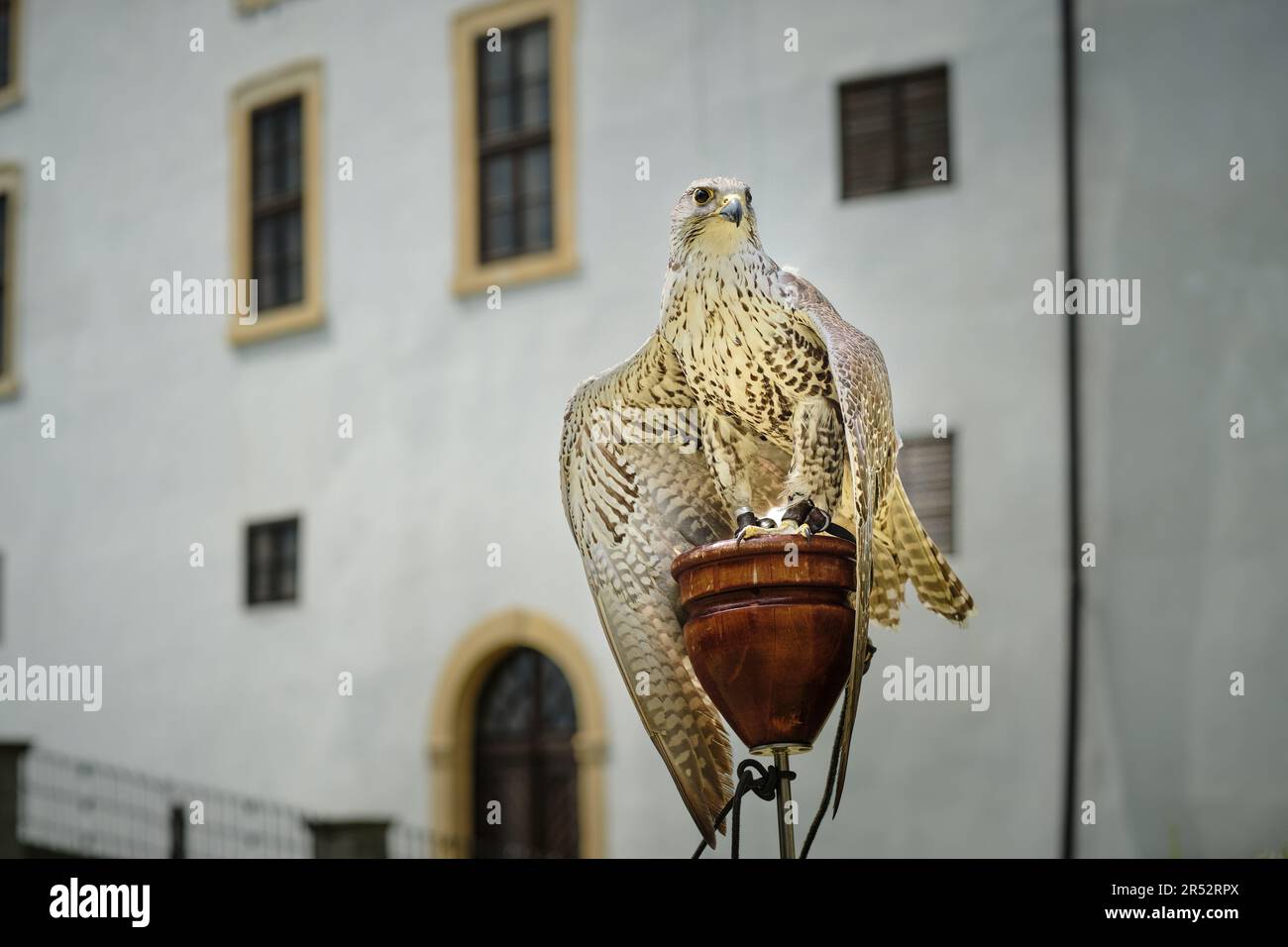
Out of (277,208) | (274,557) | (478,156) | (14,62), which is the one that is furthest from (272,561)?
(14,62)

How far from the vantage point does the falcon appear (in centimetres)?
318

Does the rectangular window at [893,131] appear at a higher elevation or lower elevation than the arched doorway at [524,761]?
higher

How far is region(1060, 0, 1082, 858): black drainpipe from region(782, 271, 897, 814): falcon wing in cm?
439

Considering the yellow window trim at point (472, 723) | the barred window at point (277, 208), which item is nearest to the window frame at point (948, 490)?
the yellow window trim at point (472, 723)

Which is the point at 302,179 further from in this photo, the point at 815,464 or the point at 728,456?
the point at 815,464

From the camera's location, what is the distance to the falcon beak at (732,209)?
317cm

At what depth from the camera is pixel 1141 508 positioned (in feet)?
24.3

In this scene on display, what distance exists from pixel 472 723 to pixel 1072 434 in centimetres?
352

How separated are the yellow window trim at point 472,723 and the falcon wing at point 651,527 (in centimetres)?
508

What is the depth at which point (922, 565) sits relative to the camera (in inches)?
132

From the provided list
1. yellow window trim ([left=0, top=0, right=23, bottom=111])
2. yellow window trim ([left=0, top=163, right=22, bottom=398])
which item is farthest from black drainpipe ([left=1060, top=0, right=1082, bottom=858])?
yellow window trim ([left=0, top=0, right=23, bottom=111])

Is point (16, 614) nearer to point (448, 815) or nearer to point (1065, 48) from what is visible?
point (448, 815)

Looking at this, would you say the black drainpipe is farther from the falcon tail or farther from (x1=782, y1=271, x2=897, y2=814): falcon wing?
(x1=782, y1=271, x2=897, y2=814): falcon wing

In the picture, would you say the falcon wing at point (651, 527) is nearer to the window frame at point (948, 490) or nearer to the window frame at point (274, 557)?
the window frame at point (948, 490)
